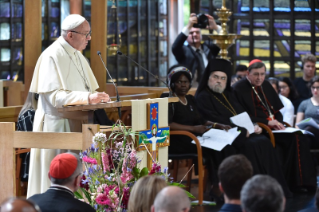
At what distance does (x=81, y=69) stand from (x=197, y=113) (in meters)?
1.95

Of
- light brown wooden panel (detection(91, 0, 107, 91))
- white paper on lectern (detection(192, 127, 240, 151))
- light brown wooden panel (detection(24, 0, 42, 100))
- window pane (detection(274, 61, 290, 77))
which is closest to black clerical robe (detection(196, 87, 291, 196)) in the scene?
white paper on lectern (detection(192, 127, 240, 151))

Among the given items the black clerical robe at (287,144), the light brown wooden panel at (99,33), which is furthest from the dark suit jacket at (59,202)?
the black clerical robe at (287,144)

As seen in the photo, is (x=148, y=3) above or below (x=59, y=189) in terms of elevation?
above

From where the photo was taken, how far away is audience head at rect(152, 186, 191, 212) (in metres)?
2.87

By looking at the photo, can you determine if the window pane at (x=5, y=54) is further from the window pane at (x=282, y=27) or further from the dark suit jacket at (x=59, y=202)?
the dark suit jacket at (x=59, y=202)

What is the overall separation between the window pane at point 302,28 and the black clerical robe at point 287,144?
150 inches

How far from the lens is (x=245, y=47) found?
11.9m

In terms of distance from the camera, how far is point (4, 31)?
9219mm

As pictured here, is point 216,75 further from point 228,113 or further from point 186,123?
point 186,123

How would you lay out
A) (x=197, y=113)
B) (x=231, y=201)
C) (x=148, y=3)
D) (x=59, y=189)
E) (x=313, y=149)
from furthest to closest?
(x=148, y=3) → (x=313, y=149) → (x=197, y=113) → (x=59, y=189) → (x=231, y=201)

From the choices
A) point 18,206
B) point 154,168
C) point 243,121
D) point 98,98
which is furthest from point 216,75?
point 18,206

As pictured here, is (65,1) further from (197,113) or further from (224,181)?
(224,181)

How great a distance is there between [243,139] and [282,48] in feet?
16.8

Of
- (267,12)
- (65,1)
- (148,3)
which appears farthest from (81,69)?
(267,12)
